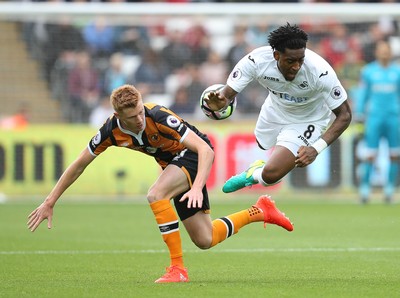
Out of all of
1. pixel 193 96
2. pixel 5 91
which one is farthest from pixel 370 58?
pixel 5 91

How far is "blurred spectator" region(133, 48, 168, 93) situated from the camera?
20.6 meters

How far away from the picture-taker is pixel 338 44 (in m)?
20.5

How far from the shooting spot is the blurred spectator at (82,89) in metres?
20.2

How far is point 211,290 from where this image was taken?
25.7ft

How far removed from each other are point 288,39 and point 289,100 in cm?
110

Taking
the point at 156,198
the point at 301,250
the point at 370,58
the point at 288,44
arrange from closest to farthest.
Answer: the point at 156,198, the point at 288,44, the point at 301,250, the point at 370,58

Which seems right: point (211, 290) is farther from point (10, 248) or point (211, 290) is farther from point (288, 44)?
point (10, 248)

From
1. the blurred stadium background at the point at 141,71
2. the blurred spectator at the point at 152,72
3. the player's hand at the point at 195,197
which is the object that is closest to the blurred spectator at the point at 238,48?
the blurred stadium background at the point at 141,71

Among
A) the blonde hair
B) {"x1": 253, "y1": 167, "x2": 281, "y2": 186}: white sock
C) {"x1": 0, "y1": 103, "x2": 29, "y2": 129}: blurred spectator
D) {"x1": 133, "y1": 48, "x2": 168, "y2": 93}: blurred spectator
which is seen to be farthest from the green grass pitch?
{"x1": 133, "y1": 48, "x2": 168, "y2": 93}: blurred spectator

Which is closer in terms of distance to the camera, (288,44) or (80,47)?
(288,44)

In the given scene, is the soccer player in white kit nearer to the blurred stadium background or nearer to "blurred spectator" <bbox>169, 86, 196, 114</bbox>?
the blurred stadium background

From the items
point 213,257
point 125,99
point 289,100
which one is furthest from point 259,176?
point 125,99

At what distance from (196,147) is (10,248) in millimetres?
4022

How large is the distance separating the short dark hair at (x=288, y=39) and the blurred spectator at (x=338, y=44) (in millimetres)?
11389
